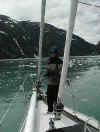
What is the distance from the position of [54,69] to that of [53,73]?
0.39 ft

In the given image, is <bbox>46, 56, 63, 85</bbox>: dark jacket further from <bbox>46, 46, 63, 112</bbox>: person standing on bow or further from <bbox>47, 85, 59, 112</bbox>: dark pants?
<bbox>47, 85, 59, 112</bbox>: dark pants

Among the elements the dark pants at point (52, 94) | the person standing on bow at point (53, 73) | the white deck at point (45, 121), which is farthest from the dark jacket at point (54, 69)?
the white deck at point (45, 121)

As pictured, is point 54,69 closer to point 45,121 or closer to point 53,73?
point 53,73

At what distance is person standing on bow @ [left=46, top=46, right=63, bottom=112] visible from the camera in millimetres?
4785

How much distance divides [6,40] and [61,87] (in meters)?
172

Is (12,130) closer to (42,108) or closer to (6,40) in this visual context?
A: (42,108)

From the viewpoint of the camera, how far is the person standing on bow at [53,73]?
4.79 metres

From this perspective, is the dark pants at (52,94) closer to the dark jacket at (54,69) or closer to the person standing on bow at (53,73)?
the person standing on bow at (53,73)

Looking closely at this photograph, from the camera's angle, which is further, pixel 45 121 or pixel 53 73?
pixel 53 73

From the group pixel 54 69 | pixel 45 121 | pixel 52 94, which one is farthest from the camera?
pixel 52 94

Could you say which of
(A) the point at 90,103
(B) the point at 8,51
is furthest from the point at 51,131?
(B) the point at 8,51

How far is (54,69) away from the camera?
4.92m

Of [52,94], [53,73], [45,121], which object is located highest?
[53,73]

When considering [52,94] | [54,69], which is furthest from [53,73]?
[52,94]
